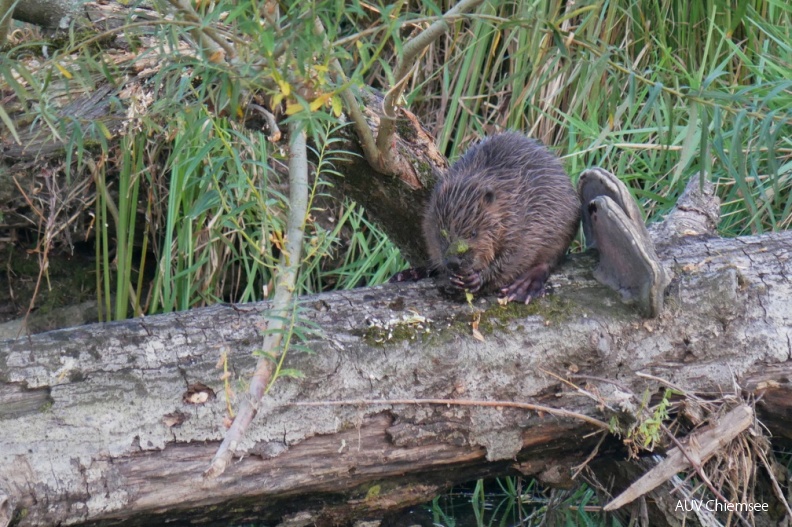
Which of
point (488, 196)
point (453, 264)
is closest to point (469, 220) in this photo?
point (488, 196)

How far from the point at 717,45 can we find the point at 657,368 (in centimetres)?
214

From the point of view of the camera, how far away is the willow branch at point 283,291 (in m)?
1.48

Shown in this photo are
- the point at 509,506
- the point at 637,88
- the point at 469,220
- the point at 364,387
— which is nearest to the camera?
the point at 364,387

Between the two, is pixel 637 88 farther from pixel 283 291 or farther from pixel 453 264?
pixel 283 291

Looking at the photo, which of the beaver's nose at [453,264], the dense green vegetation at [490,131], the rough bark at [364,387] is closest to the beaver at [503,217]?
the beaver's nose at [453,264]

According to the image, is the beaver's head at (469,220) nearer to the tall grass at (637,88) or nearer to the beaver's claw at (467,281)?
the beaver's claw at (467,281)

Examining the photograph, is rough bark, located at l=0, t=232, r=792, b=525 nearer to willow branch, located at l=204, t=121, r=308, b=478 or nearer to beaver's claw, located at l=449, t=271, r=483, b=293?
beaver's claw, located at l=449, t=271, r=483, b=293

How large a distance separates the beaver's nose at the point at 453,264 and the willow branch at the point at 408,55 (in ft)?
1.22

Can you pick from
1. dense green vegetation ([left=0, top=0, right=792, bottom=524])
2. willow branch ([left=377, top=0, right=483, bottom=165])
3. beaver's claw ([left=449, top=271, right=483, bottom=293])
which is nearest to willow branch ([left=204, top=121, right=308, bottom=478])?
willow branch ([left=377, top=0, right=483, bottom=165])

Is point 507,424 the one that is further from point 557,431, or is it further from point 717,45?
point 717,45

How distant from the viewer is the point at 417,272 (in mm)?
2770

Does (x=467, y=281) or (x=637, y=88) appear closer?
(x=467, y=281)

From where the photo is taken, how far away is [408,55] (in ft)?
5.73

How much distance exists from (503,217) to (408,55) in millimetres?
1040
